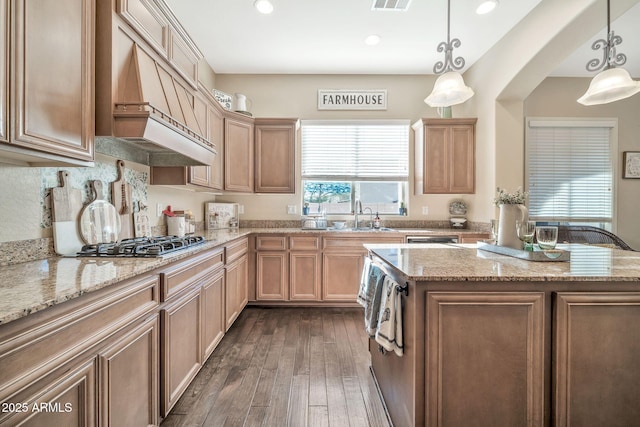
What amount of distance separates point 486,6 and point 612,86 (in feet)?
4.52

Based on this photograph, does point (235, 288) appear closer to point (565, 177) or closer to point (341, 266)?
point (341, 266)

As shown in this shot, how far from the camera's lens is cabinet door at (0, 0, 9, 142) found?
3.40 feet

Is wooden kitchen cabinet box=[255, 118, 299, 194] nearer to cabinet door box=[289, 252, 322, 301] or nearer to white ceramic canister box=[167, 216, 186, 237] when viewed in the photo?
cabinet door box=[289, 252, 322, 301]

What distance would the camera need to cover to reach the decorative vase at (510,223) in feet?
6.07

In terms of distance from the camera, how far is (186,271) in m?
1.84

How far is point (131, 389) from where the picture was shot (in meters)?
1.31

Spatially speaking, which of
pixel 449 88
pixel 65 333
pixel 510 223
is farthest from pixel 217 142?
pixel 510 223

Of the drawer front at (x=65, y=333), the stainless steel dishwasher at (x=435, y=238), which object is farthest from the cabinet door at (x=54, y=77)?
the stainless steel dishwasher at (x=435, y=238)

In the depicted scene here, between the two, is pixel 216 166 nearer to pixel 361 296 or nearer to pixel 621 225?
pixel 361 296

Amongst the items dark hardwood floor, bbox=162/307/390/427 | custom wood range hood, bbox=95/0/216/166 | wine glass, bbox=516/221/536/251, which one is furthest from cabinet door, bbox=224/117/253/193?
wine glass, bbox=516/221/536/251

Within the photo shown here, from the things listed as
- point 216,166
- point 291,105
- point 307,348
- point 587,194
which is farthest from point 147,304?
point 587,194

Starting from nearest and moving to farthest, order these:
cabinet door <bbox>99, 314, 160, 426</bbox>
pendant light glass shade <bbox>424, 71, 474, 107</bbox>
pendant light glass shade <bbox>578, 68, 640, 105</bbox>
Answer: cabinet door <bbox>99, 314, 160, 426</bbox>
pendant light glass shade <bbox>578, 68, 640, 105</bbox>
pendant light glass shade <bbox>424, 71, 474, 107</bbox>

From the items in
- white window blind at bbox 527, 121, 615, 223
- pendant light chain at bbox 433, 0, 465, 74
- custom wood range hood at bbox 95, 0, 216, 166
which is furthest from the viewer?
white window blind at bbox 527, 121, 615, 223

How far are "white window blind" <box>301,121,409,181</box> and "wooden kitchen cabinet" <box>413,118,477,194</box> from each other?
406 millimetres
